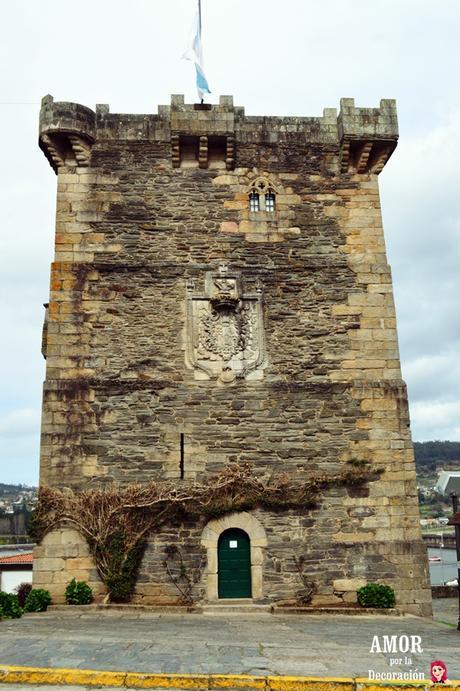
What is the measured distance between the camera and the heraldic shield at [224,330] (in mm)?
11523

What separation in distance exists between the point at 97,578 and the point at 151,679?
19.5 feet

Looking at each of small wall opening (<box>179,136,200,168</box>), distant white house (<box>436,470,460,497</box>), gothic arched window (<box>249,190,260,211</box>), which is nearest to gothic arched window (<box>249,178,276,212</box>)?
gothic arched window (<box>249,190,260,211</box>)

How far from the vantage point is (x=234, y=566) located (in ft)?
35.0

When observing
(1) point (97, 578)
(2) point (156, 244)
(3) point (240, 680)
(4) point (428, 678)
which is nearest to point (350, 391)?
(2) point (156, 244)

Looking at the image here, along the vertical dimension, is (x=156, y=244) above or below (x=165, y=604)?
above

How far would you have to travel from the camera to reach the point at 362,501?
11.2m

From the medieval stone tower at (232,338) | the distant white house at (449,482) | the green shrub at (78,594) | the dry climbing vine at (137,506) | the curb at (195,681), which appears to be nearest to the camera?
the curb at (195,681)

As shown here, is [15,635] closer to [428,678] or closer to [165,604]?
[165,604]

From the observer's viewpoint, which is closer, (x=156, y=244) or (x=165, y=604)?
(x=165, y=604)

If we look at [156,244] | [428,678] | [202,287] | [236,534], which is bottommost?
[428,678]

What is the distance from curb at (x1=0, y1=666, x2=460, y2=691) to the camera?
15.7 feet

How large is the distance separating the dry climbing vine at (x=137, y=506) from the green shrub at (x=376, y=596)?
1.68 m

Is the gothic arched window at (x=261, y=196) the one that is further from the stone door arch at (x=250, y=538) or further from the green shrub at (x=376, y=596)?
the green shrub at (x=376, y=596)

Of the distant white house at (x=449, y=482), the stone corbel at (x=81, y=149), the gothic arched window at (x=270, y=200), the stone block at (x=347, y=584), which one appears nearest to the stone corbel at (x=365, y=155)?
the gothic arched window at (x=270, y=200)
